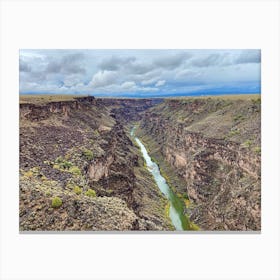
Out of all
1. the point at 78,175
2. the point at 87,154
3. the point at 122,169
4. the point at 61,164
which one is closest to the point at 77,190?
the point at 78,175

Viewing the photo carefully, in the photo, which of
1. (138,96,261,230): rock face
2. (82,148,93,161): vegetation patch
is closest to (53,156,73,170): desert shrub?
(82,148,93,161): vegetation patch

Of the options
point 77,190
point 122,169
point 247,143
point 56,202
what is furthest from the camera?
point 122,169

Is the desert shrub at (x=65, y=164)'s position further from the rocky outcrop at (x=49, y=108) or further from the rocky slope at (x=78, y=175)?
the rocky outcrop at (x=49, y=108)

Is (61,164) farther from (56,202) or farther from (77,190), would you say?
(56,202)

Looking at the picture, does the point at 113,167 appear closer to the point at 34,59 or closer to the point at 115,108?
the point at 115,108

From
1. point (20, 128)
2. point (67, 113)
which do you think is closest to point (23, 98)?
point (20, 128)

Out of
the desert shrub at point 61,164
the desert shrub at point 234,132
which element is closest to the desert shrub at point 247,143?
the desert shrub at point 234,132
